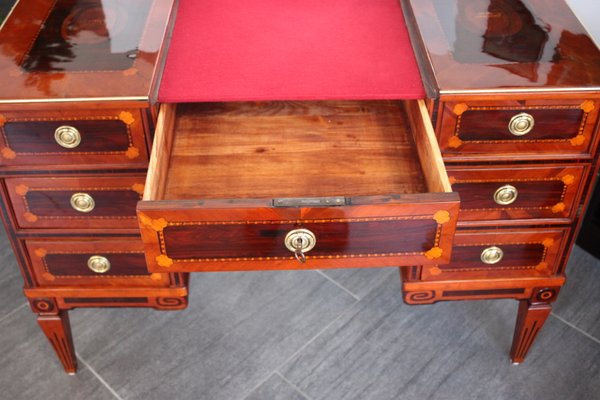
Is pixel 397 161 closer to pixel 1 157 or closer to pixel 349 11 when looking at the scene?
pixel 349 11

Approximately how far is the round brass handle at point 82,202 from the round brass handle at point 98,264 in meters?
0.13

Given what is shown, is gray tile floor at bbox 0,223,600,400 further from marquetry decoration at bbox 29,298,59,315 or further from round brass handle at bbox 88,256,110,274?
round brass handle at bbox 88,256,110,274

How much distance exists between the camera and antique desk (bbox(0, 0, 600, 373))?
4.03 feet

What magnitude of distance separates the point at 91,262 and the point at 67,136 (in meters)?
0.33

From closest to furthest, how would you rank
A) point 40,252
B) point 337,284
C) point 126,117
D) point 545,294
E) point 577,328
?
point 126,117 < point 40,252 < point 545,294 < point 577,328 < point 337,284

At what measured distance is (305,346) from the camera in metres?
1.91

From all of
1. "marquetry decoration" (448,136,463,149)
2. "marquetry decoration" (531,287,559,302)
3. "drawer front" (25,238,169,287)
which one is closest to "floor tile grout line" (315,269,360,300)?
"marquetry decoration" (531,287,559,302)

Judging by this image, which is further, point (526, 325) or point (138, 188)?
point (526, 325)

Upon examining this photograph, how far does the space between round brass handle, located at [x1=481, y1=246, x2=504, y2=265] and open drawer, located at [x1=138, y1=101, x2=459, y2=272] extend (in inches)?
10.9

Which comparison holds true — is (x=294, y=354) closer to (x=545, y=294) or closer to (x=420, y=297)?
(x=420, y=297)

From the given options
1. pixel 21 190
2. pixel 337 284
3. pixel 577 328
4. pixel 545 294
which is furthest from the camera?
pixel 337 284

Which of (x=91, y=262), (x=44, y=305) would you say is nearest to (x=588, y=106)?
(x=91, y=262)

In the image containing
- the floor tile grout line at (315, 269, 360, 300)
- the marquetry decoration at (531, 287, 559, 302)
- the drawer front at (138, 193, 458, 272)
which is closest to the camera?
the drawer front at (138, 193, 458, 272)

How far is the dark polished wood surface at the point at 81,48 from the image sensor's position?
130 cm
